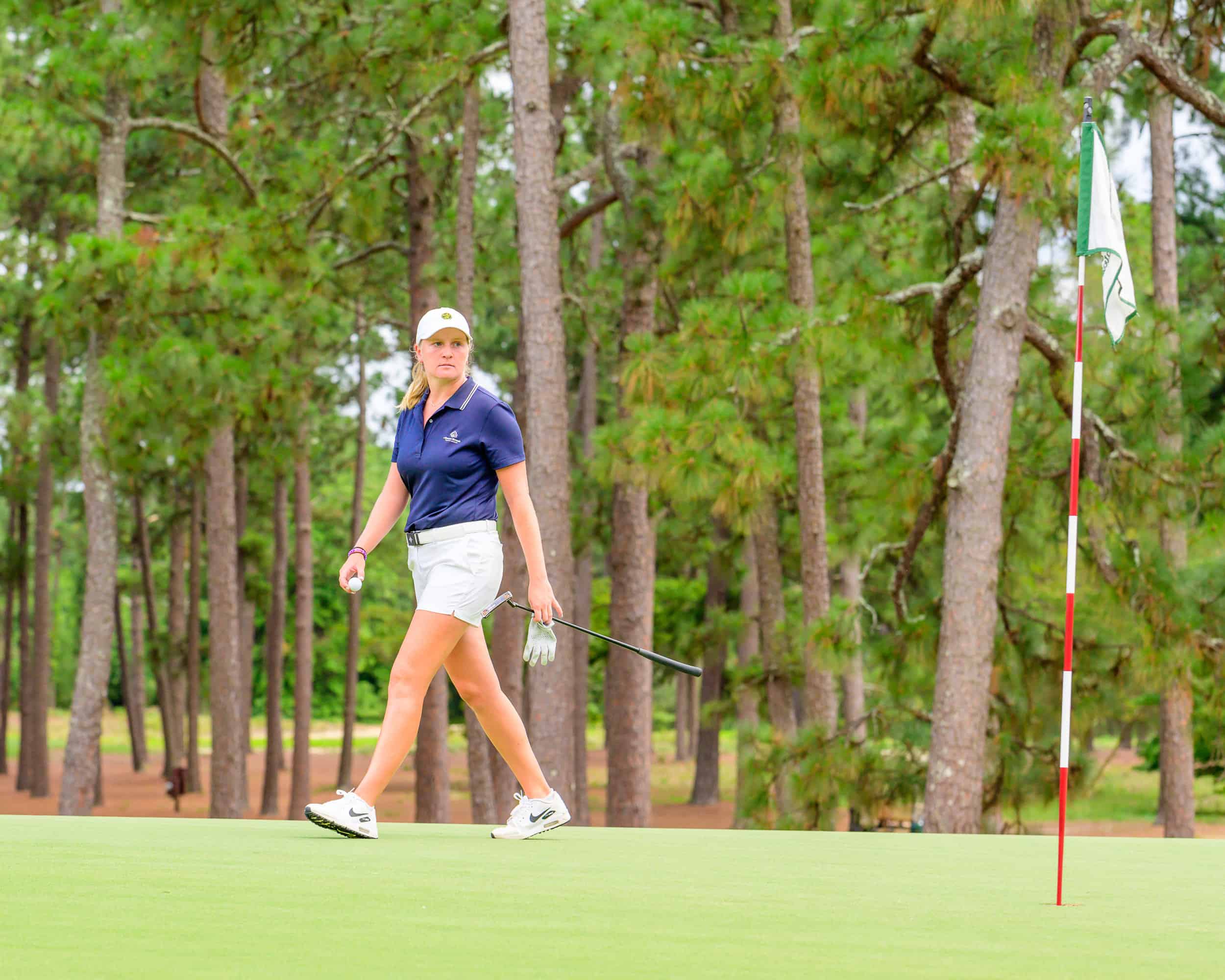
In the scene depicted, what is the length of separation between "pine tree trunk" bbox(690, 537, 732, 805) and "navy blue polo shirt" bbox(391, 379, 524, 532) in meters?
17.0

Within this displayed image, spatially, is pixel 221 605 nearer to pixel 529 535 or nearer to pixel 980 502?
pixel 980 502

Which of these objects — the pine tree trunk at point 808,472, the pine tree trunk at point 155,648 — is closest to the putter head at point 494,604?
the pine tree trunk at point 808,472

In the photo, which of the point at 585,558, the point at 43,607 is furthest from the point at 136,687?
the point at 585,558

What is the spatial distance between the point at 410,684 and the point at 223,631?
15539mm

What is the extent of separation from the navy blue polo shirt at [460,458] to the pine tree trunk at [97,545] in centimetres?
1357

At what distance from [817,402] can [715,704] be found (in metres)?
6.81

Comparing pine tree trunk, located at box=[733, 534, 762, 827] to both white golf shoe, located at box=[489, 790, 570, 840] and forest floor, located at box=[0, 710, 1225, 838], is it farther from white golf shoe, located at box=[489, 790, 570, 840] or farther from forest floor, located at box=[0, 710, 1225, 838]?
white golf shoe, located at box=[489, 790, 570, 840]

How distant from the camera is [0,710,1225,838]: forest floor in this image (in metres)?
24.7

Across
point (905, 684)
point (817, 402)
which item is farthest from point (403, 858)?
point (817, 402)

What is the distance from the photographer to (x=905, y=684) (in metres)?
13.0

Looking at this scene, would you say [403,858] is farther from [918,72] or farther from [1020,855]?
[918,72]

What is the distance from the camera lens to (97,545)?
1870 centimetres

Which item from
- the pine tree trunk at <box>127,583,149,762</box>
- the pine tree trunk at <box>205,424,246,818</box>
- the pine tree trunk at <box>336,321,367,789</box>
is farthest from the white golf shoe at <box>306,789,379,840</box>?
the pine tree trunk at <box>127,583,149,762</box>

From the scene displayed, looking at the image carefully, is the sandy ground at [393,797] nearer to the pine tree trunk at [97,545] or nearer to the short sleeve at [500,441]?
the pine tree trunk at [97,545]
